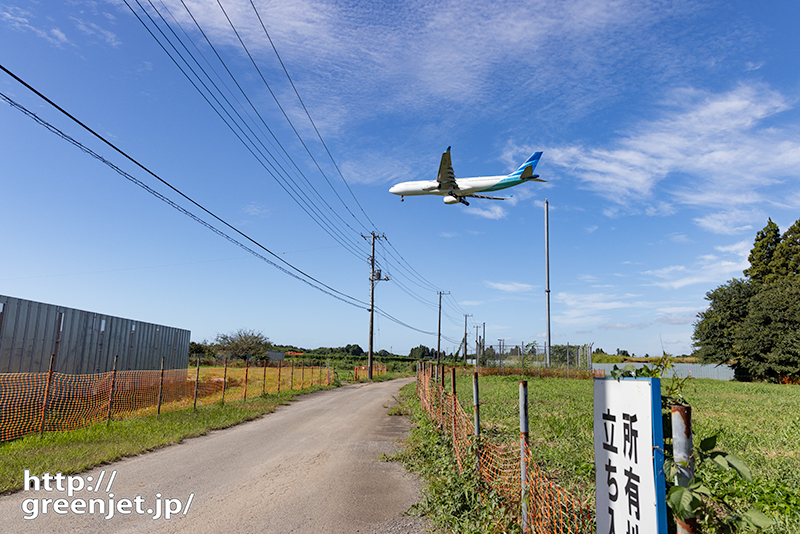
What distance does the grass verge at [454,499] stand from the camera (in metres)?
5.21

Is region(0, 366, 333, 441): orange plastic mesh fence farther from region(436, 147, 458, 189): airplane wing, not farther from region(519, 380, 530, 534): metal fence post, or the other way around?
region(519, 380, 530, 534): metal fence post

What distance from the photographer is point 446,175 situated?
15055mm

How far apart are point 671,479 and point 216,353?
67.7 meters

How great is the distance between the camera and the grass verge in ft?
17.1

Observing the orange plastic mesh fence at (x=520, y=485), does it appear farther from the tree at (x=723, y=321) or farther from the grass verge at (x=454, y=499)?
the tree at (x=723, y=321)

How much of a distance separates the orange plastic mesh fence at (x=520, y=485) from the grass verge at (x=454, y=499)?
16 centimetres

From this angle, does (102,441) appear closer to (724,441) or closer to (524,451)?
(524,451)

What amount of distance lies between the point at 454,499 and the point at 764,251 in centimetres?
5611

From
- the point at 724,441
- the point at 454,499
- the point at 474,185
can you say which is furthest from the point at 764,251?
the point at 454,499

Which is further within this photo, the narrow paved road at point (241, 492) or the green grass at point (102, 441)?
the green grass at point (102, 441)

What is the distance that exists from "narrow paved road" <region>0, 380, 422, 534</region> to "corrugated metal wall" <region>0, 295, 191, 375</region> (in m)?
8.79

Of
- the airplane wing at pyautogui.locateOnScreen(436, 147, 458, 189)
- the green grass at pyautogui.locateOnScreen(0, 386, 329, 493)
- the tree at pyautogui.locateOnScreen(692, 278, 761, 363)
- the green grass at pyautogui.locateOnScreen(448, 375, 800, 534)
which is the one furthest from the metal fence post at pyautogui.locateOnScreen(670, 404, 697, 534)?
the tree at pyautogui.locateOnScreen(692, 278, 761, 363)

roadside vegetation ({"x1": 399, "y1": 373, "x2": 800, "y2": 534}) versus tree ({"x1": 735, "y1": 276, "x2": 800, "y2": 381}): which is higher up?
tree ({"x1": 735, "y1": 276, "x2": 800, "y2": 381})

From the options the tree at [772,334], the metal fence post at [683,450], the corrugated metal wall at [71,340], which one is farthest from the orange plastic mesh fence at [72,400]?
the tree at [772,334]
